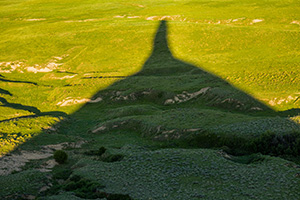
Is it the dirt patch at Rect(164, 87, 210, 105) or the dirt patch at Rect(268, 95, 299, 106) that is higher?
the dirt patch at Rect(268, 95, 299, 106)

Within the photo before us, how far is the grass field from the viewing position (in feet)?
94.7

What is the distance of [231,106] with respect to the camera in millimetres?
55125

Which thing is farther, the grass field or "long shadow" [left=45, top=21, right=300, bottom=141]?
"long shadow" [left=45, top=21, right=300, bottom=141]

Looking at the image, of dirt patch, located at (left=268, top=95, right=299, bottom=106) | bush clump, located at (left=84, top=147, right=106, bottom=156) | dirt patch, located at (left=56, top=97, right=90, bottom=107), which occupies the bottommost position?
dirt patch, located at (left=56, top=97, right=90, bottom=107)

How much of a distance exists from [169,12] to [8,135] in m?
119

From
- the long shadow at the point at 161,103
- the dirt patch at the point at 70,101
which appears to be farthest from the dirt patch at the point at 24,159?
the dirt patch at the point at 70,101

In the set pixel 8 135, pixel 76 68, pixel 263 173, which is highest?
pixel 263 173

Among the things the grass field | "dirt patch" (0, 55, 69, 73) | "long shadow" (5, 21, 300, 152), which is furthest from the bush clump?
"dirt patch" (0, 55, 69, 73)

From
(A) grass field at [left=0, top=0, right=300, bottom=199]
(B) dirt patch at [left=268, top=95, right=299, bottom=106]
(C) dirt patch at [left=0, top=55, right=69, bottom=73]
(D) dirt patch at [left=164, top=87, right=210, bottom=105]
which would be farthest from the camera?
(C) dirt patch at [left=0, top=55, right=69, bottom=73]


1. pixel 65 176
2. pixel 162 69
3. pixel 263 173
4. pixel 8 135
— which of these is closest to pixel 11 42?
pixel 162 69

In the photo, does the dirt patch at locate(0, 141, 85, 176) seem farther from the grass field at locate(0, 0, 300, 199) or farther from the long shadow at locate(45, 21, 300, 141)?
the long shadow at locate(45, 21, 300, 141)

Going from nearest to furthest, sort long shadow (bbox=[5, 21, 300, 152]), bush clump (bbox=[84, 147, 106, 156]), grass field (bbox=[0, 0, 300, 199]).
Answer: grass field (bbox=[0, 0, 300, 199]) → bush clump (bbox=[84, 147, 106, 156]) → long shadow (bbox=[5, 21, 300, 152])

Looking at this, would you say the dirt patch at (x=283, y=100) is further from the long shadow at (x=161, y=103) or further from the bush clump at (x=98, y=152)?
the bush clump at (x=98, y=152)

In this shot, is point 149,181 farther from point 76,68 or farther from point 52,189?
point 76,68
